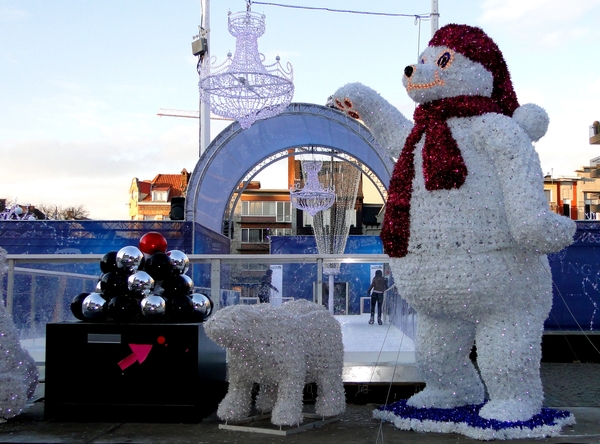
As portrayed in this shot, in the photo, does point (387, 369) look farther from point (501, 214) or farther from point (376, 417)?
point (501, 214)

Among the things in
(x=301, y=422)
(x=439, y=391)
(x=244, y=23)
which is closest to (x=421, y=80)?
(x=439, y=391)

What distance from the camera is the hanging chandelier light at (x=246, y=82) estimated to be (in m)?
10.6

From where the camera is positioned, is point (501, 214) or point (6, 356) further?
point (6, 356)

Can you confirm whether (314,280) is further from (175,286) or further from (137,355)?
(137,355)

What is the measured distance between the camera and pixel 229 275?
6715 mm

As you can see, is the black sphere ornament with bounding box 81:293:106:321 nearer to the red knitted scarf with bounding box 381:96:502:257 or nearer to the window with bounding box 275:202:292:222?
the red knitted scarf with bounding box 381:96:502:257

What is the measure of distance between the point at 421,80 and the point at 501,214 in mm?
1034

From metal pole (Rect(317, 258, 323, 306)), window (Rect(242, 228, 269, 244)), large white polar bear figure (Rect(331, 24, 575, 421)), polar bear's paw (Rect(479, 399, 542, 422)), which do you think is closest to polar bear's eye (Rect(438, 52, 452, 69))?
large white polar bear figure (Rect(331, 24, 575, 421))

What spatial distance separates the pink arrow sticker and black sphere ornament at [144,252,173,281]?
66cm

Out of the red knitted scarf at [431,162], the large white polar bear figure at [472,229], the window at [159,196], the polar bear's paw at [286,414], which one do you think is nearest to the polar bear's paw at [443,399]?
the large white polar bear figure at [472,229]

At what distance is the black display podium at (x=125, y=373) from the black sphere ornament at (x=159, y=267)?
Result: 0.55m

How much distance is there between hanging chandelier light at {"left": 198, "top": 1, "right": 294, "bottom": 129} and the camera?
10562 mm

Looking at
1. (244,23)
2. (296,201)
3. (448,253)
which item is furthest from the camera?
(296,201)

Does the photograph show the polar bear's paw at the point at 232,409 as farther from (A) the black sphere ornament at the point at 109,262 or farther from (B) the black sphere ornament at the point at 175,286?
(A) the black sphere ornament at the point at 109,262
